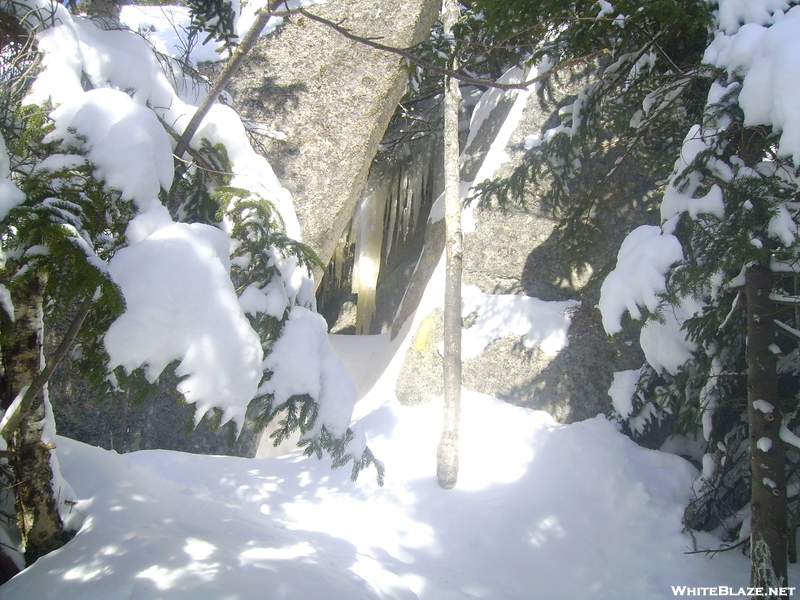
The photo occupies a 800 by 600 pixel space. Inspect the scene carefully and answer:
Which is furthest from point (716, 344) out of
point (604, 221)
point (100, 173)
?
point (100, 173)

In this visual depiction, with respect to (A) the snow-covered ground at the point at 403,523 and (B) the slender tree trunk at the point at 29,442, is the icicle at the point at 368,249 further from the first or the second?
(B) the slender tree trunk at the point at 29,442

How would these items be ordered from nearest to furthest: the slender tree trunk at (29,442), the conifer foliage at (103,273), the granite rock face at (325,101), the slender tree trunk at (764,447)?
the conifer foliage at (103,273) → the slender tree trunk at (29,442) → the slender tree trunk at (764,447) → the granite rock face at (325,101)

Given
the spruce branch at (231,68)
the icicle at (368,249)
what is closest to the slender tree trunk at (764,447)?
the spruce branch at (231,68)

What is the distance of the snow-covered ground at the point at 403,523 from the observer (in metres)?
2.19

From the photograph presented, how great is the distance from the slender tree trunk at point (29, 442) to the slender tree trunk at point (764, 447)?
367cm

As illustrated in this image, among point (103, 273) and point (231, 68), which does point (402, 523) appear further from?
point (231, 68)

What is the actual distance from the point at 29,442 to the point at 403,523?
300 cm

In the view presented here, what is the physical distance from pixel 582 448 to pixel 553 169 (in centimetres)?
301

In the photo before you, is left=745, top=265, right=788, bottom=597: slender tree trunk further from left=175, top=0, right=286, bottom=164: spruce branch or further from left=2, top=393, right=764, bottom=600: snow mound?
left=175, top=0, right=286, bottom=164: spruce branch

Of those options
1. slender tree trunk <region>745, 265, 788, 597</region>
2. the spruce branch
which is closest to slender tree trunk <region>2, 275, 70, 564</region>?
the spruce branch

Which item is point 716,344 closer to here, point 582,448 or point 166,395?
point 582,448

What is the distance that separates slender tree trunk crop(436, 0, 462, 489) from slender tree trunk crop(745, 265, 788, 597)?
2434 millimetres

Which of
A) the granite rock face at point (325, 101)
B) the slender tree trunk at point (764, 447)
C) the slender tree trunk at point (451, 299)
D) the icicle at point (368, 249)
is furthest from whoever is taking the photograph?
the icicle at point (368, 249)

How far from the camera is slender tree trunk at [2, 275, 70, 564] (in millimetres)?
2137
